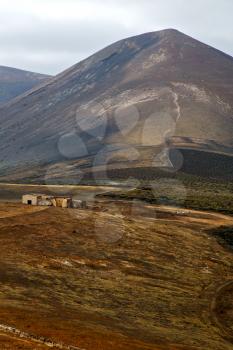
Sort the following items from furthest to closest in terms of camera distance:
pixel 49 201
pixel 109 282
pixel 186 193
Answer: pixel 186 193 → pixel 49 201 → pixel 109 282

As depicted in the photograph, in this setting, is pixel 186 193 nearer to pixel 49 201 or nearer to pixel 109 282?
pixel 49 201

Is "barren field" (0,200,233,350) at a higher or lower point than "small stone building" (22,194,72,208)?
lower

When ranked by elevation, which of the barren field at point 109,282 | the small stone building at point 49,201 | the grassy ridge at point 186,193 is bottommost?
the barren field at point 109,282

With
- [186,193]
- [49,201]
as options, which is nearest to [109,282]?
[49,201]

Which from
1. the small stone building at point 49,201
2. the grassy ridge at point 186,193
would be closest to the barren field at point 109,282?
the small stone building at point 49,201

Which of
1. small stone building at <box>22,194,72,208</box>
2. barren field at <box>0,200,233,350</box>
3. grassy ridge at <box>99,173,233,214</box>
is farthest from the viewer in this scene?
grassy ridge at <box>99,173,233,214</box>

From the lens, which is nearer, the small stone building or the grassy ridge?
the small stone building

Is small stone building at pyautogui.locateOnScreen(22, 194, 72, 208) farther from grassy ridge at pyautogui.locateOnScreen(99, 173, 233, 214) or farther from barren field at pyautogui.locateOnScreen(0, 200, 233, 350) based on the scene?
grassy ridge at pyautogui.locateOnScreen(99, 173, 233, 214)

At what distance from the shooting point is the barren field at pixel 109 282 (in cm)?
3306

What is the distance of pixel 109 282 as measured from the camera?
48.5m

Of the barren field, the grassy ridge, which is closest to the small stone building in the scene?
the barren field

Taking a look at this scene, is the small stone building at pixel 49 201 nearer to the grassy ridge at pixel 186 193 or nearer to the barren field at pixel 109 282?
the barren field at pixel 109 282

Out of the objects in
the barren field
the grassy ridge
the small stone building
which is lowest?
the barren field

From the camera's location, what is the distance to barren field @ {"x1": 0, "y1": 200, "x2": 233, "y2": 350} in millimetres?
33062
